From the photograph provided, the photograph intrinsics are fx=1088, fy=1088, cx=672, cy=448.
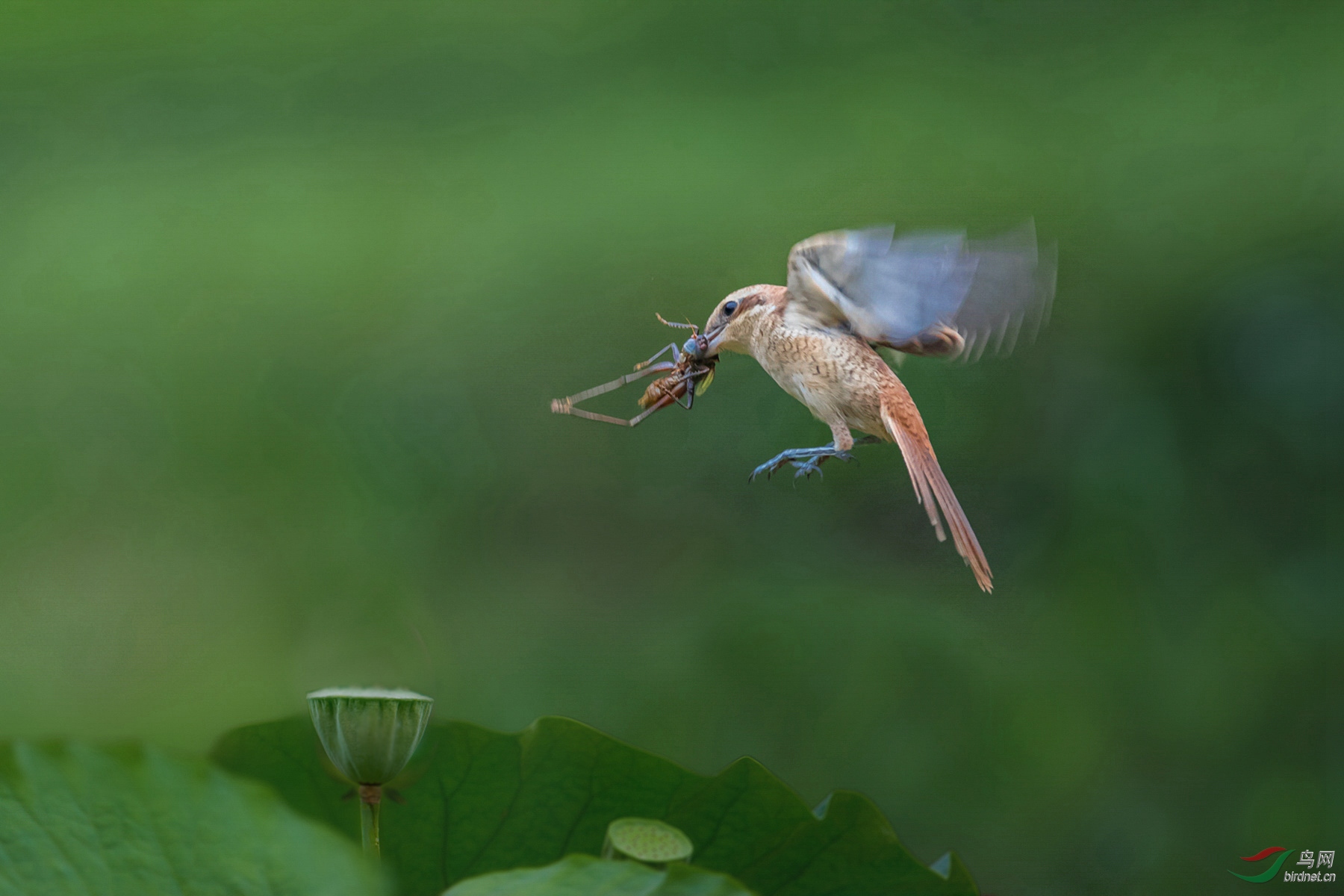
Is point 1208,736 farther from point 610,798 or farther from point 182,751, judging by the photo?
point 182,751

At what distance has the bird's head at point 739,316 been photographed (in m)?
0.44

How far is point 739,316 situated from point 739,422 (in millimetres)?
763

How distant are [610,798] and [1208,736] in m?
1.04

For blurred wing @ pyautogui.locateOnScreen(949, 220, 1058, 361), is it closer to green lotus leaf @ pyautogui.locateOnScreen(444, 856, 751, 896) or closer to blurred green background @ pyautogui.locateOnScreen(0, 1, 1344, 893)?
green lotus leaf @ pyautogui.locateOnScreen(444, 856, 751, 896)

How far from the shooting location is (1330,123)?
4.05 feet

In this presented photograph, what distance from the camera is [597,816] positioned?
338 mm

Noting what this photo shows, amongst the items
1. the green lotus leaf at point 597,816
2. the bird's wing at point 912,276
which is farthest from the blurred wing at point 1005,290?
the green lotus leaf at point 597,816

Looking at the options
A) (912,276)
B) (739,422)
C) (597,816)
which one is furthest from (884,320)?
(739,422)

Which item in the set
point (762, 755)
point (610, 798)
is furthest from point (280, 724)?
point (762, 755)

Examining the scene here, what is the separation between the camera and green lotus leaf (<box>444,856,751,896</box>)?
20cm

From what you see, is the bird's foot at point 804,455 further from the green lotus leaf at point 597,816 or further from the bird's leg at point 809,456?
the green lotus leaf at point 597,816

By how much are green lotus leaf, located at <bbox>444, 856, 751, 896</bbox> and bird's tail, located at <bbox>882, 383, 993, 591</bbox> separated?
158 millimetres

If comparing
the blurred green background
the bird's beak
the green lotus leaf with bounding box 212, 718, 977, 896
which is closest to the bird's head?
the bird's beak

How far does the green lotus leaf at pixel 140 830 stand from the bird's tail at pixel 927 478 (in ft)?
0.67
